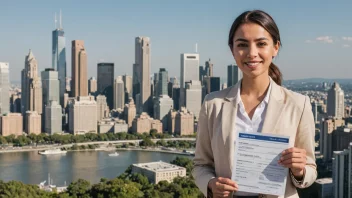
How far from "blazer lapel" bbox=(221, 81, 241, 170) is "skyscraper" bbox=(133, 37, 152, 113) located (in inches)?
890

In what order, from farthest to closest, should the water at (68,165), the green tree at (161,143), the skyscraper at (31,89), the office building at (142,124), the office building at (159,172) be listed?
the skyscraper at (31,89) < the office building at (142,124) < the green tree at (161,143) < the water at (68,165) < the office building at (159,172)

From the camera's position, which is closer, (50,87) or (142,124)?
(142,124)

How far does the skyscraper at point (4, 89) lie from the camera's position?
2128cm

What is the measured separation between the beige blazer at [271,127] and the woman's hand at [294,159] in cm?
2

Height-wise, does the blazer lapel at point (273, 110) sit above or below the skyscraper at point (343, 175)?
above

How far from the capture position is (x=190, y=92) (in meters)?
22.9

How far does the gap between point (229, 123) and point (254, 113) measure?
4 cm

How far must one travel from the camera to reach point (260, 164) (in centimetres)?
64

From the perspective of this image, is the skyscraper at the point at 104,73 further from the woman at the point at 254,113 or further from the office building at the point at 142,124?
the woman at the point at 254,113

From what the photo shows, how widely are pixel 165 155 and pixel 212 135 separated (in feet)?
45.7

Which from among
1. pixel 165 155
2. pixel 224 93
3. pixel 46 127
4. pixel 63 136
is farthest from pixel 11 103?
pixel 224 93

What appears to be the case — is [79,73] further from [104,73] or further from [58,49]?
[58,49]

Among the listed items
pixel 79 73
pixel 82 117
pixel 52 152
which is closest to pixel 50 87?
pixel 79 73

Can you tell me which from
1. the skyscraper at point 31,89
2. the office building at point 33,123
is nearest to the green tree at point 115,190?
the office building at point 33,123
